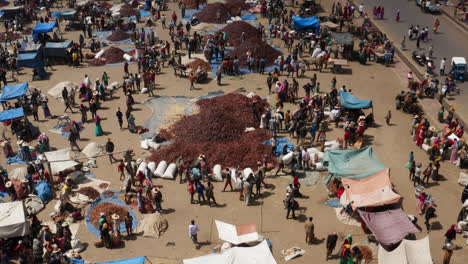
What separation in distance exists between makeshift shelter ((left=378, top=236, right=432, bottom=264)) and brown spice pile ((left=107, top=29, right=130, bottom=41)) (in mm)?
34541

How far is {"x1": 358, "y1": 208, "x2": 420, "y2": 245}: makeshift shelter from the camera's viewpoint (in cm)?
2016

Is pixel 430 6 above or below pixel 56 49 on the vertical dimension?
above

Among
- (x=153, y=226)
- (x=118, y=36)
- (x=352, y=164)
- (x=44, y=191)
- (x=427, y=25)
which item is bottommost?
(x=153, y=226)

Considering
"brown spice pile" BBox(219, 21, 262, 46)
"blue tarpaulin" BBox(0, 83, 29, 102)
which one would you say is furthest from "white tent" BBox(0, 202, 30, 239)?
"brown spice pile" BBox(219, 21, 262, 46)

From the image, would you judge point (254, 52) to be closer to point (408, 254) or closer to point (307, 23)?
point (307, 23)

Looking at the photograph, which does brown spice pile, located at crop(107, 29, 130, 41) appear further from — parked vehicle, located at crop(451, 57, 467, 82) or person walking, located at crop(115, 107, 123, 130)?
parked vehicle, located at crop(451, 57, 467, 82)

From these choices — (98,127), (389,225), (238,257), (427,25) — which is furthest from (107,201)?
(427,25)

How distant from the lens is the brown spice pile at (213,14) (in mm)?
49969

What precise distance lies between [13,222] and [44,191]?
406 cm

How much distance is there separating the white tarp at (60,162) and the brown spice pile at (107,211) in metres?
3.87

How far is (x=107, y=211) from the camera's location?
76.1ft

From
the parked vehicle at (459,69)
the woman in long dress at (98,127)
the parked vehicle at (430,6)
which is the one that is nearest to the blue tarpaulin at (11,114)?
the woman in long dress at (98,127)

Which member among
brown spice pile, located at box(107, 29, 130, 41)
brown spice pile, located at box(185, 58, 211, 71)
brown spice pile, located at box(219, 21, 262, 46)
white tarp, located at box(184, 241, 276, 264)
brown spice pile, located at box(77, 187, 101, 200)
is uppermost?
brown spice pile, located at box(219, 21, 262, 46)

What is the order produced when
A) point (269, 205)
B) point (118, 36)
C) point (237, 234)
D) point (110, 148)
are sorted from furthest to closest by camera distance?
point (118, 36), point (110, 148), point (269, 205), point (237, 234)
